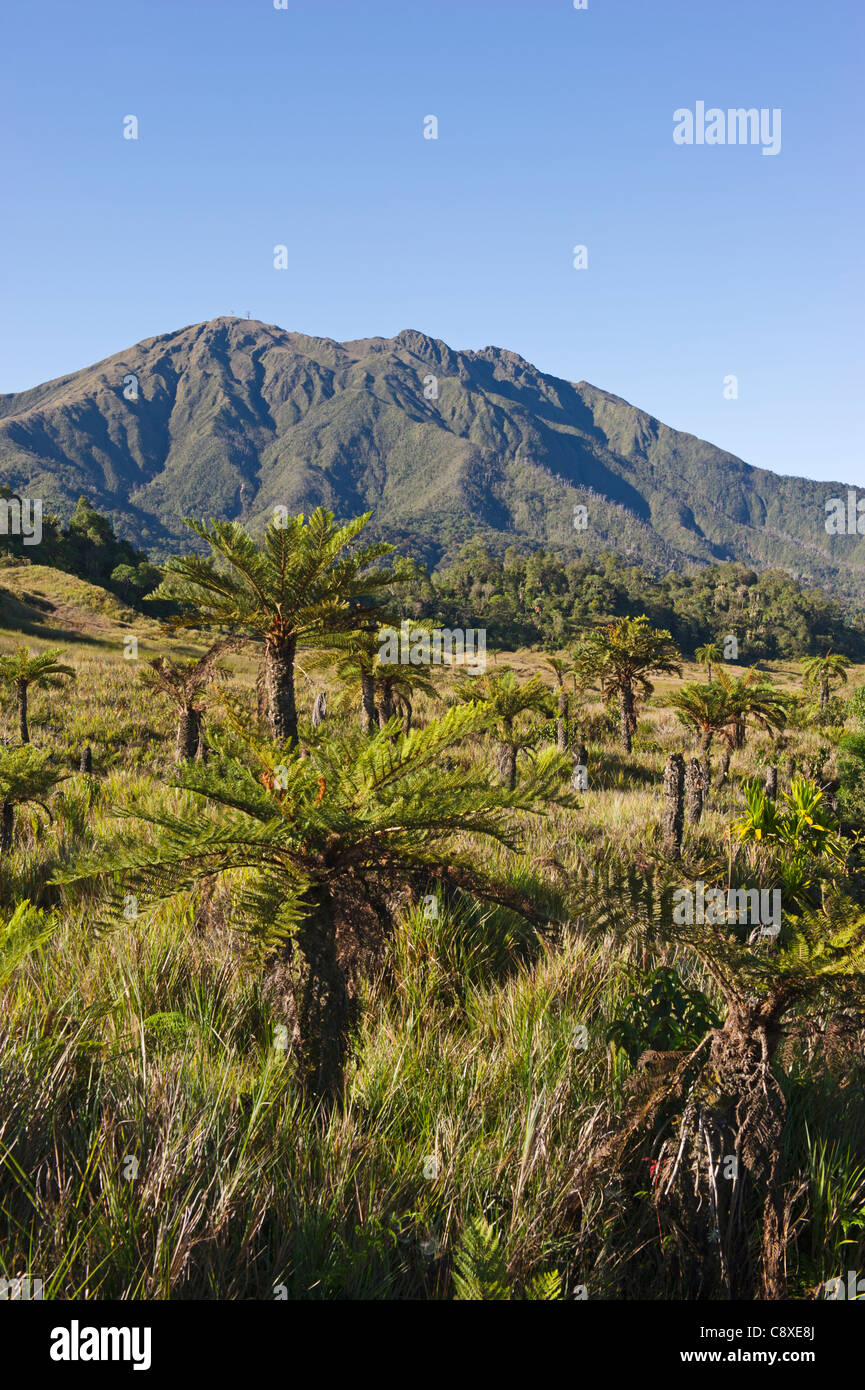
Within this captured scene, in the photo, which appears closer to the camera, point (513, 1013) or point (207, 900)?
point (513, 1013)

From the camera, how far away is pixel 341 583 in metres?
5.68

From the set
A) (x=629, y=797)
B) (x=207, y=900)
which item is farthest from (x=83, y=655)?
(x=207, y=900)

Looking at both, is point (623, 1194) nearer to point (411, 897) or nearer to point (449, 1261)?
point (449, 1261)

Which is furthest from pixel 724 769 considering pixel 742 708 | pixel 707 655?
pixel 707 655

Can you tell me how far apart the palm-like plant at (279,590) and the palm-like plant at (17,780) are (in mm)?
1656

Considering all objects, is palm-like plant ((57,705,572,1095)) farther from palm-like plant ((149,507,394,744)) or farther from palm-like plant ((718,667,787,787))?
palm-like plant ((718,667,787,787))

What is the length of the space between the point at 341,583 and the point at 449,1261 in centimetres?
484

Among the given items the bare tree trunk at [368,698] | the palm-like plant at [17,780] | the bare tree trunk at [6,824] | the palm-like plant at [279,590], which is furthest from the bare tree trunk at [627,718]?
the bare tree trunk at [6,824]

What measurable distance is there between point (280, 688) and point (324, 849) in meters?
3.05

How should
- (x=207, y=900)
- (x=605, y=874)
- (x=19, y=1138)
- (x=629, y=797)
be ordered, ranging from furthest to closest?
(x=629, y=797) < (x=207, y=900) < (x=605, y=874) < (x=19, y=1138)

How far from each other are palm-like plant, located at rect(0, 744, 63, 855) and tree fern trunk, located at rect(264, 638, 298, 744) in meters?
1.79

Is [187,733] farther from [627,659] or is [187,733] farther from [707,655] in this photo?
[707,655]
